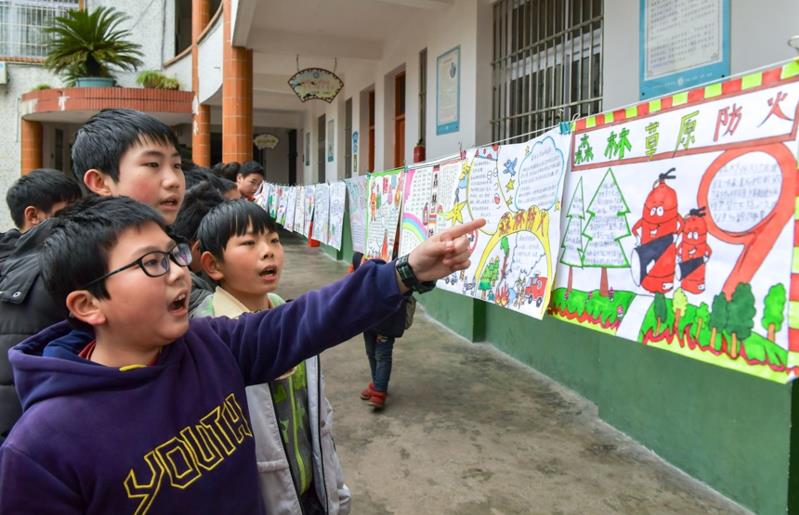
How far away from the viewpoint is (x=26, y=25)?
18.0 m

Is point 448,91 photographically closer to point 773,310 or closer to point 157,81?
point 773,310

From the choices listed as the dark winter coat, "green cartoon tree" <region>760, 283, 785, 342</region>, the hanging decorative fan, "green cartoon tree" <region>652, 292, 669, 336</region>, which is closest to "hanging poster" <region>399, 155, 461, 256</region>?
"green cartoon tree" <region>652, 292, 669, 336</region>

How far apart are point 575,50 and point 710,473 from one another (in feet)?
10.5

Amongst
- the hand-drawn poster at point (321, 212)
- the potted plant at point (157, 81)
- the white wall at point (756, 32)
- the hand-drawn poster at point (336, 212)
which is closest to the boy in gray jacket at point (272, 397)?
the white wall at point (756, 32)

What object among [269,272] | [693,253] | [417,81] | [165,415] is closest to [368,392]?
[269,272]

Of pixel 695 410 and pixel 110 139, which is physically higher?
pixel 110 139

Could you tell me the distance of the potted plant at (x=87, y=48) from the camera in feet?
49.0

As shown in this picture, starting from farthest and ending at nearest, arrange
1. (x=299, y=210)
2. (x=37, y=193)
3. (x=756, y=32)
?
(x=299, y=210) < (x=756, y=32) < (x=37, y=193)

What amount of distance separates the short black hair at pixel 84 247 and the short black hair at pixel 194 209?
83cm

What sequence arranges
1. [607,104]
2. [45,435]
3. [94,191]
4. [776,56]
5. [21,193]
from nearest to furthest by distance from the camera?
[45,435] < [94,191] < [21,193] < [776,56] < [607,104]

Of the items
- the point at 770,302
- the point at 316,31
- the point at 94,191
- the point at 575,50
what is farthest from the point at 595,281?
the point at 316,31

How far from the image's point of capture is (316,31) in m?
9.03

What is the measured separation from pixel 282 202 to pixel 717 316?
934 cm

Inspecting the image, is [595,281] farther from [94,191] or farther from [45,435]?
[45,435]
